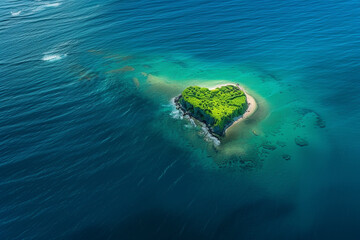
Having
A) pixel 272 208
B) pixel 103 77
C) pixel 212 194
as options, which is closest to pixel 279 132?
pixel 272 208

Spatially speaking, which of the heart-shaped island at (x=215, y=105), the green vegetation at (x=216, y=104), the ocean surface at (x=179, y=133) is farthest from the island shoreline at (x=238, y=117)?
the ocean surface at (x=179, y=133)

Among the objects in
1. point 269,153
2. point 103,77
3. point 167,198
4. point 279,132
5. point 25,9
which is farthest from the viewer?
point 25,9

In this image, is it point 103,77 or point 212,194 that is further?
point 103,77

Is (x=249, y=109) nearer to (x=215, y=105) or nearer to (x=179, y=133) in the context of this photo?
(x=215, y=105)

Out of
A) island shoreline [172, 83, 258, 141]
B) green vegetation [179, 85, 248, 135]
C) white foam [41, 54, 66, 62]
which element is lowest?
white foam [41, 54, 66, 62]

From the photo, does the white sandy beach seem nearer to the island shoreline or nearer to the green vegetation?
the island shoreline

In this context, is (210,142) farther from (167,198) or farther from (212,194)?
(167,198)

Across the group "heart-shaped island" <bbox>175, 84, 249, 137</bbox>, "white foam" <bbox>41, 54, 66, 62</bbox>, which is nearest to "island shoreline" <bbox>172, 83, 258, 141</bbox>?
"heart-shaped island" <bbox>175, 84, 249, 137</bbox>
